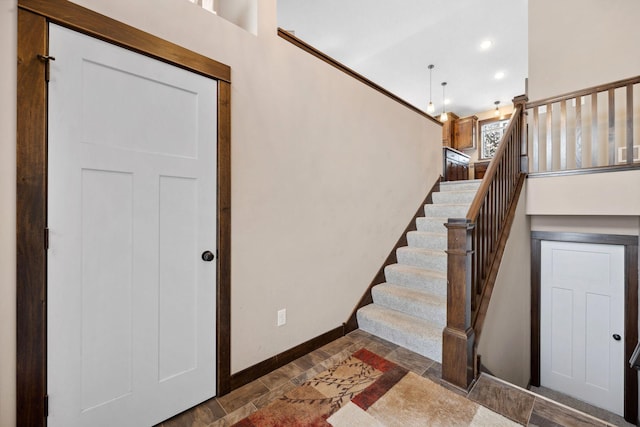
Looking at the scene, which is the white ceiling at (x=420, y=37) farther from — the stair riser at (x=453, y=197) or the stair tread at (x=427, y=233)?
the stair tread at (x=427, y=233)

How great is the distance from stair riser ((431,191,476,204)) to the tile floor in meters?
2.17

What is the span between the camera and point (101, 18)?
1.37 metres

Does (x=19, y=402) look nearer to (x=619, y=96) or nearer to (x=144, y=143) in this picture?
(x=144, y=143)

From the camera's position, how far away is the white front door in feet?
10.2

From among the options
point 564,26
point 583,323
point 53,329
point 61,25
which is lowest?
point 583,323

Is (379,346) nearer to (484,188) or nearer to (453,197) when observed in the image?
(484,188)

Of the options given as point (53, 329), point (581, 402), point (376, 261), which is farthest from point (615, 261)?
point (53, 329)

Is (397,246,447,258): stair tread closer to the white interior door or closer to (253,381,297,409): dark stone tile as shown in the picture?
(253,381,297,409): dark stone tile

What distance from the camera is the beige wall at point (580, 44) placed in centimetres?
308

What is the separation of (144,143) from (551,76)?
458 centimetres

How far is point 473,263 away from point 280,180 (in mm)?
1562

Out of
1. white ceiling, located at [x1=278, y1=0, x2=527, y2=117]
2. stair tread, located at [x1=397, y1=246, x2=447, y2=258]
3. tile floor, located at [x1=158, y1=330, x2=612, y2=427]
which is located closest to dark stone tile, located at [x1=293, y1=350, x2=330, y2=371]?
tile floor, located at [x1=158, y1=330, x2=612, y2=427]

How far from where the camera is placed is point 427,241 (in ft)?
10.6

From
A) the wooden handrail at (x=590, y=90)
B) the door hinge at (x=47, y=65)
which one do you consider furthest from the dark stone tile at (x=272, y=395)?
the wooden handrail at (x=590, y=90)
